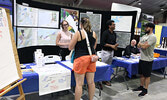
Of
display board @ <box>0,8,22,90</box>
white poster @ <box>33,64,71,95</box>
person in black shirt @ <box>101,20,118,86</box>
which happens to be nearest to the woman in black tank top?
white poster @ <box>33,64,71,95</box>

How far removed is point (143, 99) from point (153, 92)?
51 cm

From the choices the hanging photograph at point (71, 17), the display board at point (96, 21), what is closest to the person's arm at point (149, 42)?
the display board at point (96, 21)

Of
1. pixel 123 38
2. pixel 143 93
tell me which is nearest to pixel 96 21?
pixel 123 38

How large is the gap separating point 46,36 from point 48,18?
39cm

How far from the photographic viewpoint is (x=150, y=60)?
8.18 feet

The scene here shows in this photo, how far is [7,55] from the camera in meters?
1.28

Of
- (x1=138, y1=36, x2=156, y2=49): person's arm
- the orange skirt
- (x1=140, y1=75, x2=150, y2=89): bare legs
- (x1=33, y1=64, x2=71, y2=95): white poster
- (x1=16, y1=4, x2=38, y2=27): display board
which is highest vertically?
(x1=16, y1=4, x2=38, y2=27): display board

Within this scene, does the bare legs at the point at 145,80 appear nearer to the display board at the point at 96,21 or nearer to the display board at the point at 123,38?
the display board at the point at 123,38

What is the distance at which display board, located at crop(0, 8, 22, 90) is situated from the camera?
1197 millimetres

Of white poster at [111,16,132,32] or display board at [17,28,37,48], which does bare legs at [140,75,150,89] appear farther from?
display board at [17,28,37,48]

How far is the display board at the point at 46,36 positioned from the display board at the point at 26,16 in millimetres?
247

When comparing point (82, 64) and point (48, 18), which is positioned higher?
point (48, 18)

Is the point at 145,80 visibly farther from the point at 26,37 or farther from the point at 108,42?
the point at 26,37

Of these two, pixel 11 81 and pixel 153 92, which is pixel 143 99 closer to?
pixel 153 92
